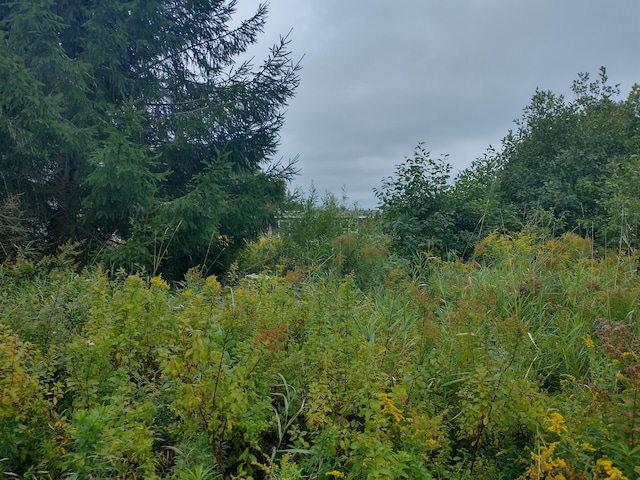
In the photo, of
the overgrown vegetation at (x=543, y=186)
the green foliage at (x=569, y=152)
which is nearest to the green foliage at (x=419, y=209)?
the overgrown vegetation at (x=543, y=186)

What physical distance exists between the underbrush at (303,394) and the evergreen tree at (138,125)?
2.34 m

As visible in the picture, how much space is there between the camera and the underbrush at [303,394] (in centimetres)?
159

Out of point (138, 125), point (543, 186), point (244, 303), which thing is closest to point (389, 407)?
point (244, 303)

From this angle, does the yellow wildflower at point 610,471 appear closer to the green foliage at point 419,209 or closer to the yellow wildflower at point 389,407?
the yellow wildflower at point 389,407

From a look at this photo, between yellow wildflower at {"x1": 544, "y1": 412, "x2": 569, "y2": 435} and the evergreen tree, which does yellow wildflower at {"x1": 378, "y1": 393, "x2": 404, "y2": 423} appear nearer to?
yellow wildflower at {"x1": 544, "y1": 412, "x2": 569, "y2": 435}

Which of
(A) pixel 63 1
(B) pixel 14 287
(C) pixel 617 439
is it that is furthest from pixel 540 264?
(A) pixel 63 1

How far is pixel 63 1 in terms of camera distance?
5.39 metres

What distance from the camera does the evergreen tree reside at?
15.6ft

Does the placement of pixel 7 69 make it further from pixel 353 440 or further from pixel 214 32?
pixel 353 440

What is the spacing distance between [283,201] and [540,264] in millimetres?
3762

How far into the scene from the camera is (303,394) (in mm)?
2088

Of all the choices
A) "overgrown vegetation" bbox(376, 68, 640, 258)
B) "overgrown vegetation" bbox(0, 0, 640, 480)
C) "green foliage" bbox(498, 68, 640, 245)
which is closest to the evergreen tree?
"overgrown vegetation" bbox(0, 0, 640, 480)

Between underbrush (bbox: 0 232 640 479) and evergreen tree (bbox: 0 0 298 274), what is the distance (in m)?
2.34

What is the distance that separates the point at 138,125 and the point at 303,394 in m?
4.05
